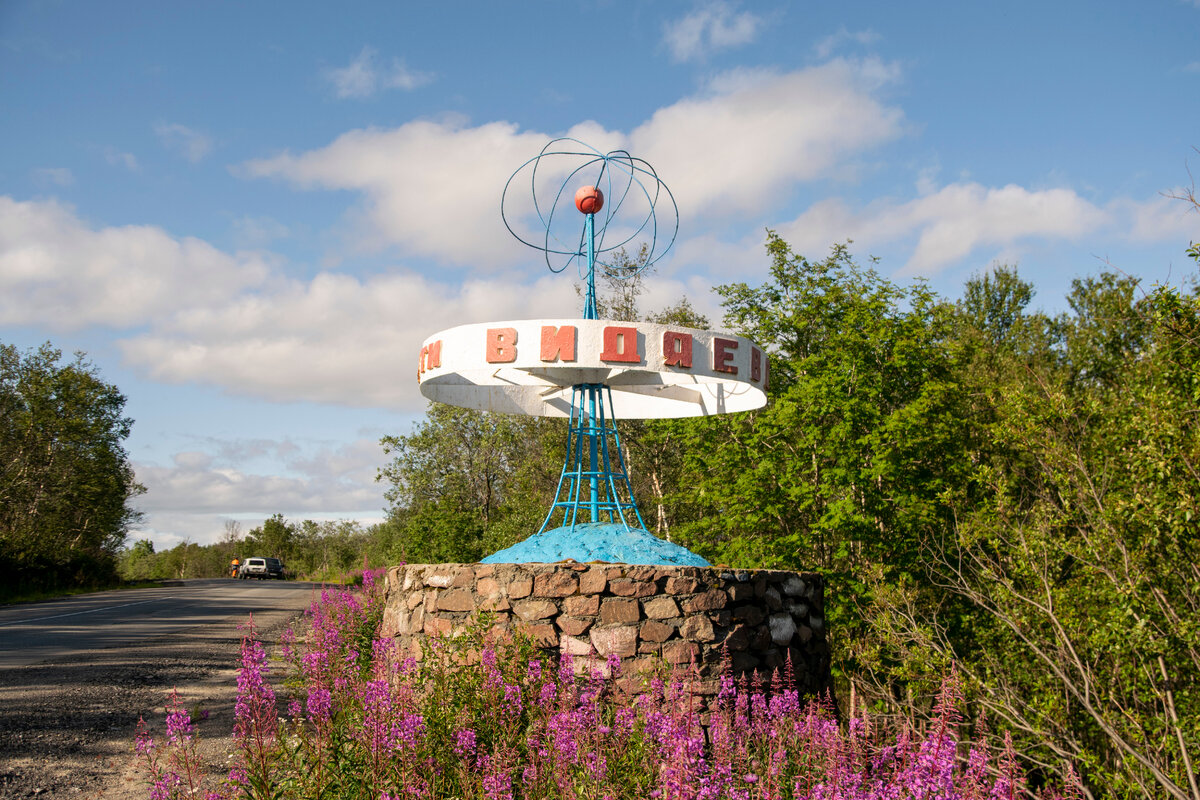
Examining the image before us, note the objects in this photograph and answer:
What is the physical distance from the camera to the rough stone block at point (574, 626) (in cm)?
762

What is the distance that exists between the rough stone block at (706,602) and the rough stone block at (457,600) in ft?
7.18

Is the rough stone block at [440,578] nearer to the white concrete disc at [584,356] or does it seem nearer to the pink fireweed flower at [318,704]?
the white concrete disc at [584,356]

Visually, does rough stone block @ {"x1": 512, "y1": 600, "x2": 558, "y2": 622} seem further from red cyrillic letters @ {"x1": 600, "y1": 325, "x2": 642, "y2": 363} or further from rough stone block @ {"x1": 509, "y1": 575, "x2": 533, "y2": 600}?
red cyrillic letters @ {"x1": 600, "y1": 325, "x2": 642, "y2": 363}

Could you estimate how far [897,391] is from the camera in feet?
58.5

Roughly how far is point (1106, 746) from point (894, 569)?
4.39 m

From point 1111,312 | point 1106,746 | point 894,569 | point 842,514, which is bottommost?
point 1106,746

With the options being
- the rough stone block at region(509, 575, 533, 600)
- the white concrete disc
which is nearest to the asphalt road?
the white concrete disc

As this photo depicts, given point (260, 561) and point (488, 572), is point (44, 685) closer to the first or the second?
point (488, 572)

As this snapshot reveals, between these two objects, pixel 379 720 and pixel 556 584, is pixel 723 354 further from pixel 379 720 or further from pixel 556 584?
pixel 379 720

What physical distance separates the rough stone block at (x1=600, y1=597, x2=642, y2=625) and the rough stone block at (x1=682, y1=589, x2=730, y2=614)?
1.59ft

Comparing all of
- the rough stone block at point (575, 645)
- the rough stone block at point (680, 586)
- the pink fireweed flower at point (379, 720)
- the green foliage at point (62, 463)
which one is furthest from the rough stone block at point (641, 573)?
the green foliage at point (62, 463)

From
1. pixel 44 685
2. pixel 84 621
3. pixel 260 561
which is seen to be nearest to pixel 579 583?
pixel 44 685

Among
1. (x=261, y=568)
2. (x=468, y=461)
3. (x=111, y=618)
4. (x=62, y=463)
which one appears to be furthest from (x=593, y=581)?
(x=261, y=568)

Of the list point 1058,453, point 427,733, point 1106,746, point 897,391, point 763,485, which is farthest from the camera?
point 897,391
